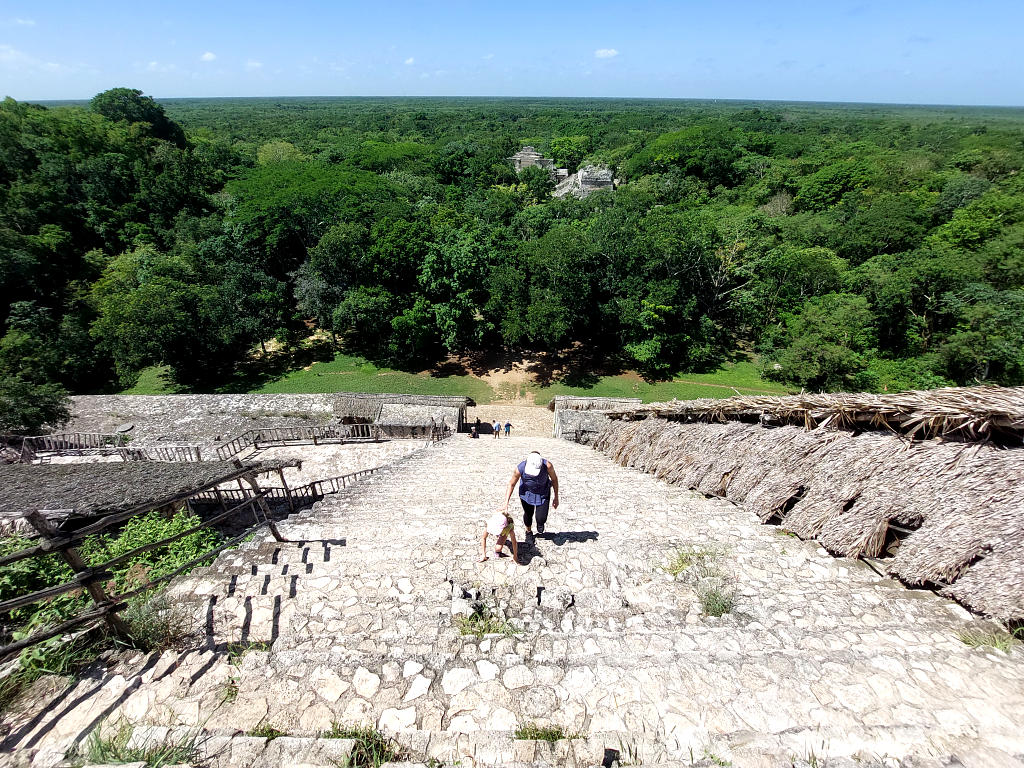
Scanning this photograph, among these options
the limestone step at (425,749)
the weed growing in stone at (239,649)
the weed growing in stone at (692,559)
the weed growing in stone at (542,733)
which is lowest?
the weed growing in stone at (692,559)

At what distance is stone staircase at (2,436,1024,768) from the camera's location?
285 cm

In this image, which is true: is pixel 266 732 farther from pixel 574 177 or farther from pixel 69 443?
pixel 574 177

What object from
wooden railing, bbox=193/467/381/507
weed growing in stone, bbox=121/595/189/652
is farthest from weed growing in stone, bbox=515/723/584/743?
wooden railing, bbox=193/467/381/507

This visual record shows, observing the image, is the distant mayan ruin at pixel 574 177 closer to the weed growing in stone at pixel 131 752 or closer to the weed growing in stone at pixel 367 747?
the weed growing in stone at pixel 367 747

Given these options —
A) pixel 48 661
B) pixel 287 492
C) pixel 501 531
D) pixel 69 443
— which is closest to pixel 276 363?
pixel 69 443

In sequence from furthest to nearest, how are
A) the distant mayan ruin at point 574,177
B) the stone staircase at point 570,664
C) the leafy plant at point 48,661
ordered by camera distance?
the distant mayan ruin at point 574,177
the leafy plant at point 48,661
the stone staircase at point 570,664

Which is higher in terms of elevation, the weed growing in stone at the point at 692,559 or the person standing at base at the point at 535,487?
the person standing at base at the point at 535,487

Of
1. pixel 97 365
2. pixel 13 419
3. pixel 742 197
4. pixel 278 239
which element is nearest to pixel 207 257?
pixel 278 239

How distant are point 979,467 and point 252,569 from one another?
821 centimetres

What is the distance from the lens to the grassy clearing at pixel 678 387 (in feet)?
82.3

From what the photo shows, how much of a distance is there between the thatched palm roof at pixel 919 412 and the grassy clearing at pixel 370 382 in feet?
65.3

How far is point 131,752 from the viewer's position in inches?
108

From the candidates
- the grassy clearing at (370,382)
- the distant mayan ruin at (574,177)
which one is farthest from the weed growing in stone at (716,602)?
the distant mayan ruin at (574,177)

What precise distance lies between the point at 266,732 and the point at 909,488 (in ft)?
22.2
